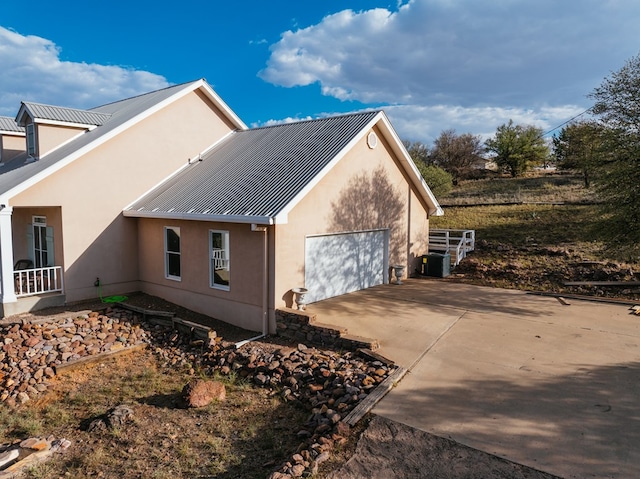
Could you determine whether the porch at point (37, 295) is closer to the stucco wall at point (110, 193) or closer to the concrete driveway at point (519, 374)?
the stucco wall at point (110, 193)

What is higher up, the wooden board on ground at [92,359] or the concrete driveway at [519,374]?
the concrete driveway at [519,374]

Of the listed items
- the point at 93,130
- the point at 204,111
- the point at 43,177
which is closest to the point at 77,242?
the point at 43,177

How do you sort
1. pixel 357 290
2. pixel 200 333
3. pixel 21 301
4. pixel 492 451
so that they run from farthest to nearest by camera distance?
pixel 357 290, pixel 21 301, pixel 200 333, pixel 492 451

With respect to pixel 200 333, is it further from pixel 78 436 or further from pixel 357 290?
pixel 357 290

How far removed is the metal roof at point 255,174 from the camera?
10422 mm

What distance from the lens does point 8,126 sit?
17281mm

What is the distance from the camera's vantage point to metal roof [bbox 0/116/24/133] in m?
17.0

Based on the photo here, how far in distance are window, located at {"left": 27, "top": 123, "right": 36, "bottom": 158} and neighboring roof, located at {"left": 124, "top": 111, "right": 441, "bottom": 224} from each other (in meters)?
4.47

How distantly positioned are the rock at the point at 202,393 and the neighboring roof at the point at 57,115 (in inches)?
443

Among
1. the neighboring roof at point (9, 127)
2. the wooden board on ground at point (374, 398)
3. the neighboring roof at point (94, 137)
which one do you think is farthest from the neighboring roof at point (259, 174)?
the neighboring roof at point (9, 127)

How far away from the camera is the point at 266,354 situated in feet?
28.5

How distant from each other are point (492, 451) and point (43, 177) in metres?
12.3

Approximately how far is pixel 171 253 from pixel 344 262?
5.34 m

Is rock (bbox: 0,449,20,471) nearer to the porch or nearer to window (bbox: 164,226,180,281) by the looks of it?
the porch
